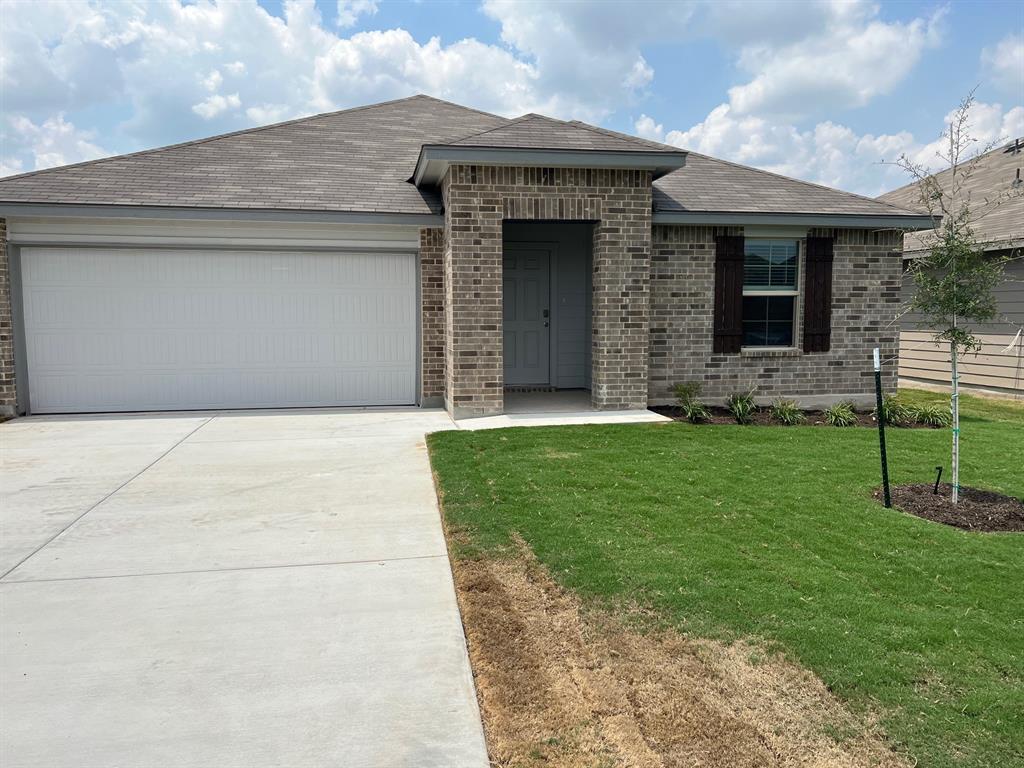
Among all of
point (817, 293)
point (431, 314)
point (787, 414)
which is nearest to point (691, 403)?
point (787, 414)

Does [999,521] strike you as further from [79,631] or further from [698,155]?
[698,155]

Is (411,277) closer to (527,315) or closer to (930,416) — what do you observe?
(527,315)

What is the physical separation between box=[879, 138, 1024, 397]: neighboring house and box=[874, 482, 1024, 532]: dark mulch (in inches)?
229

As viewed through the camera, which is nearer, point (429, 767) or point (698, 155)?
point (429, 767)

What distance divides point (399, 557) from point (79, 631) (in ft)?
5.77

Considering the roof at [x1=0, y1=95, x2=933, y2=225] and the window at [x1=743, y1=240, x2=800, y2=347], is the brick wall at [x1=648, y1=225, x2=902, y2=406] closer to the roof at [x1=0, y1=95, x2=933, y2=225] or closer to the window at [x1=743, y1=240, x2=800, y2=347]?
the window at [x1=743, y1=240, x2=800, y2=347]

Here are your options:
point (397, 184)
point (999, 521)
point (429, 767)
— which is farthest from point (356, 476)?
point (397, 184)

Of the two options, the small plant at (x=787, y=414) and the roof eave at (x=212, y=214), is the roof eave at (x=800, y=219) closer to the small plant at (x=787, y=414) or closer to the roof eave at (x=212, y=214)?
the small plant at (x=787, y=414)

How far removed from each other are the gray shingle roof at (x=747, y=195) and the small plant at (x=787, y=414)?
284 centimetres

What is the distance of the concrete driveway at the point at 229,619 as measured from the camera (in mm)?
2721

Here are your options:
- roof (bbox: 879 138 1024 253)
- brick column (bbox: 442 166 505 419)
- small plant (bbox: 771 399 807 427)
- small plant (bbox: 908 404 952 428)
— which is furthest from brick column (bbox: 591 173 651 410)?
small plant (bbox: 908 404 952 428)

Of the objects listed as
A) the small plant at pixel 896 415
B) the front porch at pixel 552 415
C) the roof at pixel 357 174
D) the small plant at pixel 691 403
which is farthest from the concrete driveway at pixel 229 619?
the small plant at pixel 896 415

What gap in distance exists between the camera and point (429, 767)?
99.8 inches

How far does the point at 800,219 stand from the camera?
10484 millimetres
